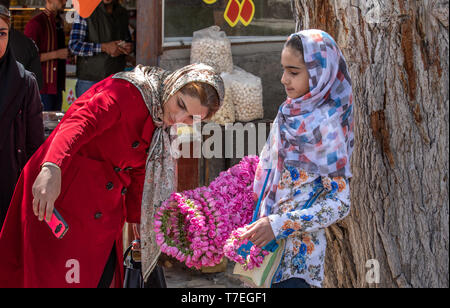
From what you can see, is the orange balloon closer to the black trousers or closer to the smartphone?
the black trousers

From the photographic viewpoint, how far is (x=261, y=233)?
220cm

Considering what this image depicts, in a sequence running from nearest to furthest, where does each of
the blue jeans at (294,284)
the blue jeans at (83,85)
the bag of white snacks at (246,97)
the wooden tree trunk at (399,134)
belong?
1. the blue jeans at (294,284)
2. the wooden tree trunk at (399,134)
3. the bag of white snacks at (246,97)
4. the blue jeans at (83,85)

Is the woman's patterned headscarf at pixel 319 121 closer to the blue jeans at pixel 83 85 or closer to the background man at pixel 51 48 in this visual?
the blue jeans at pixel 83 85

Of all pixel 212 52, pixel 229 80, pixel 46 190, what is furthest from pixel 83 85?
pixel 46 190

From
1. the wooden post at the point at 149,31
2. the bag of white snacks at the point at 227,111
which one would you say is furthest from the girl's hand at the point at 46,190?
the wooden post at the point at 149,31

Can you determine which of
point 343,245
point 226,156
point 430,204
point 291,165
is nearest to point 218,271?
point 226,156

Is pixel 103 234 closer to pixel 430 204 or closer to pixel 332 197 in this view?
pixel 332 197

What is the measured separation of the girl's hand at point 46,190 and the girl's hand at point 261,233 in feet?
2.52

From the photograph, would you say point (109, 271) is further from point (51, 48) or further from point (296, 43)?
point (51, 48)

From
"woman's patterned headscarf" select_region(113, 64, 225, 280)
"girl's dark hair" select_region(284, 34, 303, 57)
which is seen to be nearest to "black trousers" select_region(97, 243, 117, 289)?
"woman's patterned headscarf" select_region(113, 64, 225, 280)

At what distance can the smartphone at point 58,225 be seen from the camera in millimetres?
2510

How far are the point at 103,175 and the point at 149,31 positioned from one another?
2.41 m

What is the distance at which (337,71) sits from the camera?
227cm

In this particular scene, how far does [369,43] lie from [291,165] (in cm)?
91
